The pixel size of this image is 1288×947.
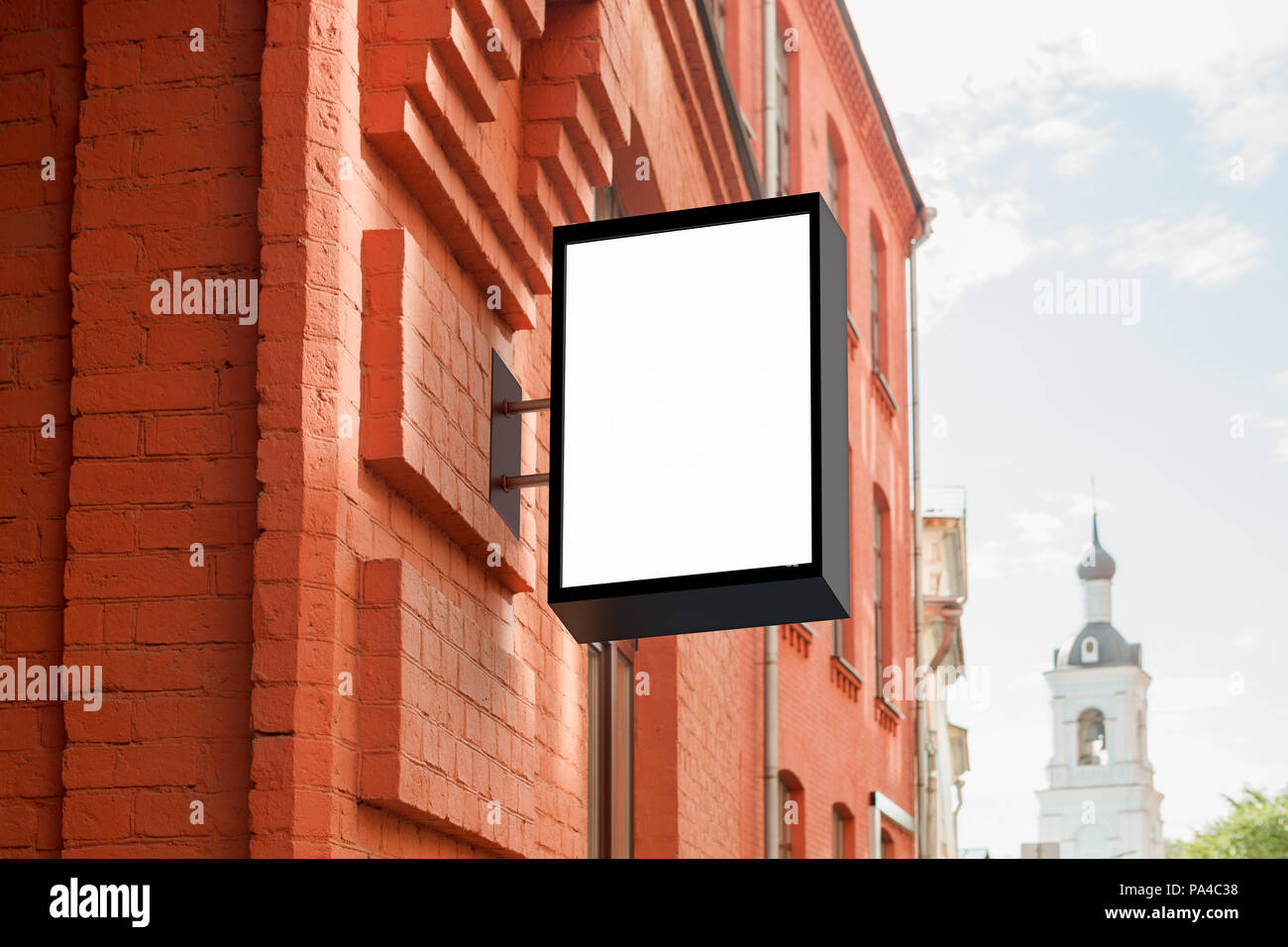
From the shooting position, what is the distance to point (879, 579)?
20.4 m

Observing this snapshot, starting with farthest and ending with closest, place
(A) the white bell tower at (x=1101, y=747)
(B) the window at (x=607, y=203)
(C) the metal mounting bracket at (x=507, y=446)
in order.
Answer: (A) the white bell tower at (x=1101, y=747) < (B) the window at (x=607, y=203) < (C) the metal mounting bracket at (x=507, y=446)

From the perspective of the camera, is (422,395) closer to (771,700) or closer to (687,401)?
(687,401)

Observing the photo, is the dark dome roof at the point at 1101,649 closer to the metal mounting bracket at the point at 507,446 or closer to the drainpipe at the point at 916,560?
the drainpipe at the point at 916,560

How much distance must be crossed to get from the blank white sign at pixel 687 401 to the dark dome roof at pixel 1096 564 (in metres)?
93.0

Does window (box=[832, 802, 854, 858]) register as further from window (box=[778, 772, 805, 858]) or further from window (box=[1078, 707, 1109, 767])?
window (box=[1078, 707, 1109, 767])

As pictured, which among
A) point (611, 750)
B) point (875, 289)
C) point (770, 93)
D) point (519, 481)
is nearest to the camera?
point (519, 481)

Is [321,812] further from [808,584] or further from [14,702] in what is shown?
[808,584]

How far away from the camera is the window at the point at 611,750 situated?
330 inches

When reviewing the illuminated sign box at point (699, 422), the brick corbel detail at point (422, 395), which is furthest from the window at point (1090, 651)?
the illuminated sign box at point (699, 422)

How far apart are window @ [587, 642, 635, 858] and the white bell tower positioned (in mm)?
83300

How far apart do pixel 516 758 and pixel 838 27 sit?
1486 cm

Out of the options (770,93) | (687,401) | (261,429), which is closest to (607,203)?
(687,401)

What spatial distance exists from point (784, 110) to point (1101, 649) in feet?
264
